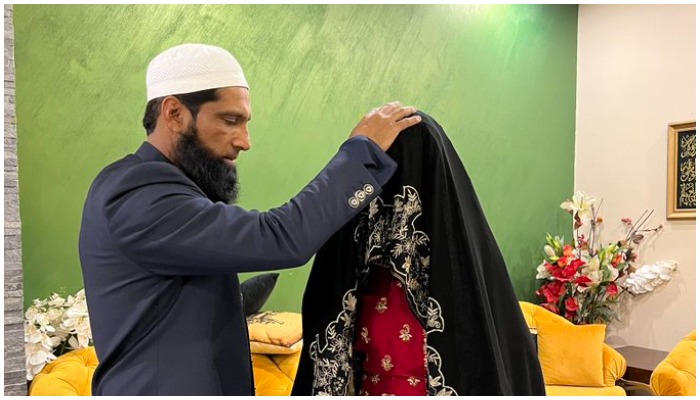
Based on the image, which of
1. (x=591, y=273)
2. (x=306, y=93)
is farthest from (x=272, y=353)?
(x=591, y=273)

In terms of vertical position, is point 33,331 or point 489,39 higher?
point 489,39

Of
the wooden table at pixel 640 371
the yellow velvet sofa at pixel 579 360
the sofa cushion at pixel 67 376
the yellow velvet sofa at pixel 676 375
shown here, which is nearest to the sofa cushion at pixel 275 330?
the sofa cushion at pixel 67 376

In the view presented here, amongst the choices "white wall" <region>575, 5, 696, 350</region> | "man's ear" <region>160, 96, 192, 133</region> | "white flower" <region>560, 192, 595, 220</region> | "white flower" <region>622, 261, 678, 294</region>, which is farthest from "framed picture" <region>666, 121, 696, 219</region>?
"man's ear" <region>160, 96, 192, 133</region>

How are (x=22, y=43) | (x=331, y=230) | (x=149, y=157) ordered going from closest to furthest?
(x=331, y=230)
(x=149, y=157)
(x=22, y=43)

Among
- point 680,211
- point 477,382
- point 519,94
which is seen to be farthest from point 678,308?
point 477,382

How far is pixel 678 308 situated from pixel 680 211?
1.87 feet

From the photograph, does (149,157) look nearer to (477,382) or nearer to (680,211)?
(477,382)

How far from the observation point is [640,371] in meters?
3.71

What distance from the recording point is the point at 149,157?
1250 mm

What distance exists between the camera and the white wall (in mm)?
4043

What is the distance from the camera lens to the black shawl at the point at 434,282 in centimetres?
116

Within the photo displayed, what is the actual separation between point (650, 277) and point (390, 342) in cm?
336

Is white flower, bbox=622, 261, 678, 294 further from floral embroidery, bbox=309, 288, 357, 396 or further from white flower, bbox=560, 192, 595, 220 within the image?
floral embroidery, bbox=309, 288, 357, 396

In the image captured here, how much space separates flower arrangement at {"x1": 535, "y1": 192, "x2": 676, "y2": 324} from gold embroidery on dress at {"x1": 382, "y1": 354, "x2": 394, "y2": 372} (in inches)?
119
